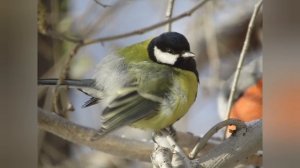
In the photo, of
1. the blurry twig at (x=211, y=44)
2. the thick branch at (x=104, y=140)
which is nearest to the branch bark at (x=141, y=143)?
the thick branch at (x=104, y=140)

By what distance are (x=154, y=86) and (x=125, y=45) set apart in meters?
0.13

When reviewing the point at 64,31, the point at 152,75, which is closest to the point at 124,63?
the point at 152,75

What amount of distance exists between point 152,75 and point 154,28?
12 centimetres

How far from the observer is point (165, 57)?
141 cm

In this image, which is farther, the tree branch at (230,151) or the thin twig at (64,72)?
the thin twig at (64,72)

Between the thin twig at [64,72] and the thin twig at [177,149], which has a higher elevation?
the thin twig at [64,72]

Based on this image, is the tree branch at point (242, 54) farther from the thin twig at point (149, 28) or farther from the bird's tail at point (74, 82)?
the bird's tail at point (74, 82)

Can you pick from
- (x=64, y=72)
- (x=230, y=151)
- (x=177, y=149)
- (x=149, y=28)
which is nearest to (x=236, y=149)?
(x=230, y=151)

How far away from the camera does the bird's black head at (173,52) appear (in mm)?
1411

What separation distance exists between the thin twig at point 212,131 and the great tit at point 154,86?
78 millimetres

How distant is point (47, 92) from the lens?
1.51 metres
